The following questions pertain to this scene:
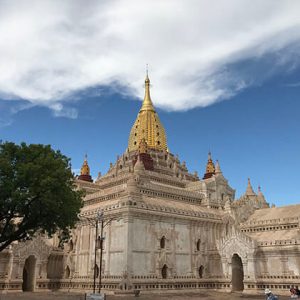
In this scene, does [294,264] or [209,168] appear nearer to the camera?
[294,264]

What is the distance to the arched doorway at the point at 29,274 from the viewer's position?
51397 millimetres

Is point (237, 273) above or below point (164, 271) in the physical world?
below

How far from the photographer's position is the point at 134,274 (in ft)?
150

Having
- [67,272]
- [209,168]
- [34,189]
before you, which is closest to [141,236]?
[67,272]

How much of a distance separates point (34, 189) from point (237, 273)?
31941 mm

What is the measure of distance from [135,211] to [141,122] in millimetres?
39579

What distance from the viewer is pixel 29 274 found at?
52.3 meters

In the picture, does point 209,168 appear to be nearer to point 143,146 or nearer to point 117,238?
point 143,146

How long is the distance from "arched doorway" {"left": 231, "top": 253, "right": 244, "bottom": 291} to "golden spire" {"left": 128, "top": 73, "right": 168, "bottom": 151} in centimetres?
3329

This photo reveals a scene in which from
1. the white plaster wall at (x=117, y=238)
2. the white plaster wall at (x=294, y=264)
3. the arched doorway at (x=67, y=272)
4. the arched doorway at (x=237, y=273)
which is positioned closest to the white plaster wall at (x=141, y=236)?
the white plaster wall at (x=117, y=238)

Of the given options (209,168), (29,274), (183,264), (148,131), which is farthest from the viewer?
(209,168)

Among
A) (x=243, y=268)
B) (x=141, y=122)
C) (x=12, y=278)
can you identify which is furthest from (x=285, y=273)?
(x=141, y=122)

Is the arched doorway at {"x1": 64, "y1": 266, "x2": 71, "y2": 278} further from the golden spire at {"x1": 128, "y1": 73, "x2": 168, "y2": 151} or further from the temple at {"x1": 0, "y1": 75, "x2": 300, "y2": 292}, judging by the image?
the golden spire at {"x1": 128, "y1": 73, "x2": 168, "y2": 151}

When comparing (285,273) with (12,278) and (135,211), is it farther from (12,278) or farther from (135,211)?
(12,278)
